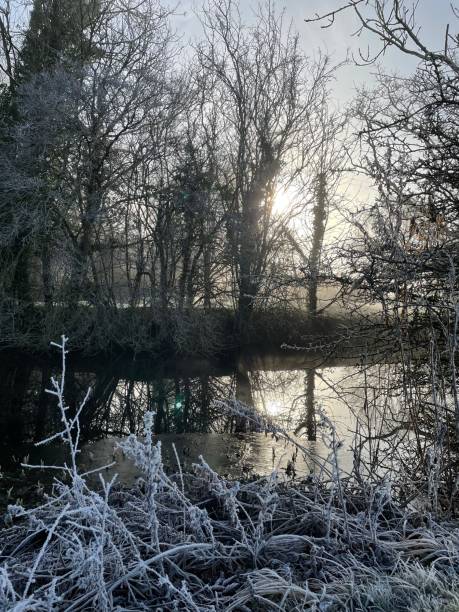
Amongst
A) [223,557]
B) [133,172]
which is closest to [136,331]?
[133,172]

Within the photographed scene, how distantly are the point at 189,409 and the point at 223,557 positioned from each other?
32.6ft

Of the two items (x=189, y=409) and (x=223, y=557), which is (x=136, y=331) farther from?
(x=223, y=557)

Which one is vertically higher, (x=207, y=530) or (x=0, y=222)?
(x=0, y=222)

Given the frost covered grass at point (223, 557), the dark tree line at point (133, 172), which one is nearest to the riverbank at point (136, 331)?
the dark tree line at point (133, 172)

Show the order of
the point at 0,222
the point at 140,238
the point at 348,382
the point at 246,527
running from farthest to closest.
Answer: the point at 140,238
the point at 0,222
the point at 348,382
the point at 246,527

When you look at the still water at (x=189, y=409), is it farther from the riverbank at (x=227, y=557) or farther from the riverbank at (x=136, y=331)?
the riverbank at (x=227, y=557)

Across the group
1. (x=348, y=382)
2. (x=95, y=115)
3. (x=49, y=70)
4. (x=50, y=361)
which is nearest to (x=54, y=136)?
(x=95, y=115)

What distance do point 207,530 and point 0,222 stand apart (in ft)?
51.9

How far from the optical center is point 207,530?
3891 mm

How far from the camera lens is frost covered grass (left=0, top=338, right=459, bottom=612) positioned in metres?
3.11

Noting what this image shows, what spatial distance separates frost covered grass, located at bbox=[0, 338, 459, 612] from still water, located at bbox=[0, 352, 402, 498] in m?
0.95

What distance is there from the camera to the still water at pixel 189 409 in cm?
869

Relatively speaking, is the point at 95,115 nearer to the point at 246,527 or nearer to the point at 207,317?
the point at 207,317

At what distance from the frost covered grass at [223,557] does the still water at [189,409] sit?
3.12 feet
